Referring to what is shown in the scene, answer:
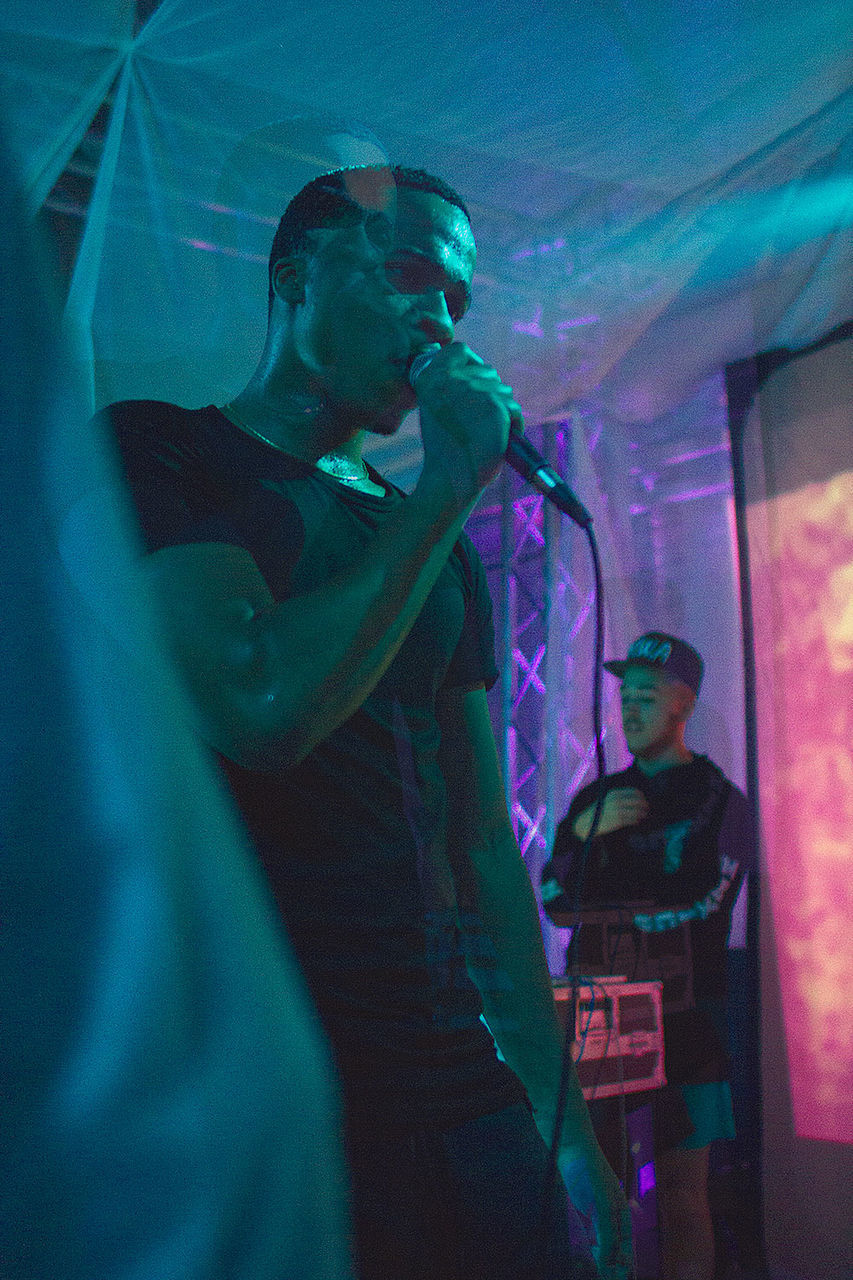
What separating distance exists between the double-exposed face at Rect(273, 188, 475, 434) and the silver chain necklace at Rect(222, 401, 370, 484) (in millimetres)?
41

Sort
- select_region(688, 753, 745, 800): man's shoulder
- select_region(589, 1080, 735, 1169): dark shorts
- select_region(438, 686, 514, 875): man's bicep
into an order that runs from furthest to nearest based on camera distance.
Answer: select_region(688, 753, 745, 800): man's shoulder
select_region(589, 1080, 735, 1169): dark shorts
select_region(438, 686, 514, 875): man's bicep

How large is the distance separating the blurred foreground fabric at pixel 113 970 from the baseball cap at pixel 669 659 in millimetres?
2091

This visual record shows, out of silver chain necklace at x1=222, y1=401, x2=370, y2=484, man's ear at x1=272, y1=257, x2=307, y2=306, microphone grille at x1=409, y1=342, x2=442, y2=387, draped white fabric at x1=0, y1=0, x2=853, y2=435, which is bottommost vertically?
silver chain necklace at x1=222, y1=401, x2=370, y2=484

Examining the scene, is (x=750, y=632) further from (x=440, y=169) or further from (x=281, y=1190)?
(x=281, y=1190)

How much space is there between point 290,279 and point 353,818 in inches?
16.3

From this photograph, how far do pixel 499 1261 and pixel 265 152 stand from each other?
1.15 m

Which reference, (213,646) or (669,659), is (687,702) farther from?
(213,646)

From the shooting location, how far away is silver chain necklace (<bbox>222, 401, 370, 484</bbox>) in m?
0.67

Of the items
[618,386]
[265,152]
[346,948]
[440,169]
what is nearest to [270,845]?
[346,948]

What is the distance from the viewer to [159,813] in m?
0.42

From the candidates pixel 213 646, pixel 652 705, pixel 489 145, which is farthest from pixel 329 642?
pixel 652 705

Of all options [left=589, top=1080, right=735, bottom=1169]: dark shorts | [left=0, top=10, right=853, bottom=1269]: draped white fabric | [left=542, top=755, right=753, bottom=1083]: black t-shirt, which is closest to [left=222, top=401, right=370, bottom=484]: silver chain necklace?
[left=0, top=10, right=853, bottom=1269]: draped white fabric

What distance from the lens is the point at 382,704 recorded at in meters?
0.65

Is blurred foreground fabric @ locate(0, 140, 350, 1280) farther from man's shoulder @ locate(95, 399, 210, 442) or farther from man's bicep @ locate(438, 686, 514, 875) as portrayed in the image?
man's bicep @ locate(438, 686, 514, 875)
